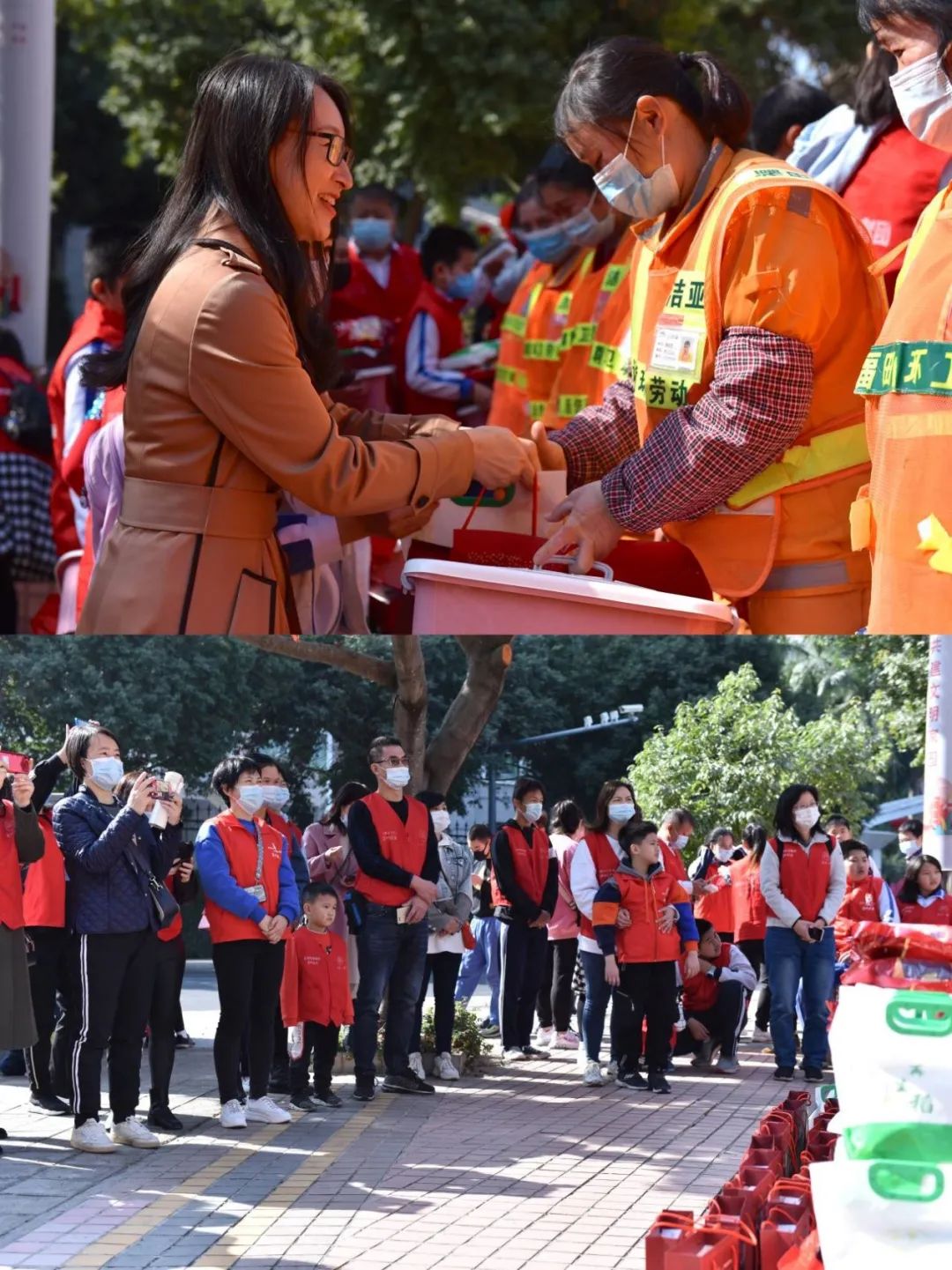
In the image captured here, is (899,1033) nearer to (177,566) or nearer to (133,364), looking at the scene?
(177,566)

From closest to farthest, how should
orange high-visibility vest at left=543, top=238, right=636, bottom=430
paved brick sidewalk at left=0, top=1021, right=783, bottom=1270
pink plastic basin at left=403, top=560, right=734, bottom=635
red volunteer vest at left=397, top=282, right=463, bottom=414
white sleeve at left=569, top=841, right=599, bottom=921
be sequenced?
paved brick sidewalk at left=0, top=1021, right=783, bottom=1270 < white sleeve at left=569, top=841, right=599, bottom=921 < pink plastic basin at left=403, top=560, right=734, bottom=635 < orange high-visibility vest at left=543, top=238, right=636, bottom=430 < red volunteer vest at left=397, top=282, right=463, bottom=414

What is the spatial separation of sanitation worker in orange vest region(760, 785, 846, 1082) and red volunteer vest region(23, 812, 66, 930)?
1.19m

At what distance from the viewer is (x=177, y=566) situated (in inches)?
141

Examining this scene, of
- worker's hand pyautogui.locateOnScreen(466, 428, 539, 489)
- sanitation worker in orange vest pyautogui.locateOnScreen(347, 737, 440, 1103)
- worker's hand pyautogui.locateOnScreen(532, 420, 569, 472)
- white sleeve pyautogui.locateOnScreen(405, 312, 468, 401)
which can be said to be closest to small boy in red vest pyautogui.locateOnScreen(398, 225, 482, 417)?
white sleeve pyautogui.locateOnScreen(405, 312, 468, 401)

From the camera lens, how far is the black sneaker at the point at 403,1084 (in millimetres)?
3031

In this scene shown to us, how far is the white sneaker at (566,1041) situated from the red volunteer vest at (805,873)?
0.43 m

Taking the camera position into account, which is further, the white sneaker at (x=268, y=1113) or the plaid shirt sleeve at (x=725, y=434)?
the plaid shirt sleeve at (x=725, y=434)

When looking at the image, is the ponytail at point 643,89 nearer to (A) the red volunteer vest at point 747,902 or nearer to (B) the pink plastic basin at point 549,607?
(B) the pink plastic basin at point 549,607

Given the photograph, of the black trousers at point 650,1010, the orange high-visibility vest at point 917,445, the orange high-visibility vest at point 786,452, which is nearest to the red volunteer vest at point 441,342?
the orange high-visibility vest at point 786,452

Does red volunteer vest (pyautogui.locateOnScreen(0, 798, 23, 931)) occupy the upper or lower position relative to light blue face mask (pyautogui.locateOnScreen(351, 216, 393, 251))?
lower

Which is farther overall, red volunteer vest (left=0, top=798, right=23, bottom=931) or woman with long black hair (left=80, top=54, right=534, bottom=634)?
woman with long black hair (left=80, top=54, right=534, bottom=634)

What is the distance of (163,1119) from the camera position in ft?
10.00

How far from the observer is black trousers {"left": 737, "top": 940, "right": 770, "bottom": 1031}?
2.96m

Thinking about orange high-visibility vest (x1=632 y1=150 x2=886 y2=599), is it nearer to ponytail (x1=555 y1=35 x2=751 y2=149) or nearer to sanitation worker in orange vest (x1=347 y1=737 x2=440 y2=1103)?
ponytail (x1=555 y1=35 x2=751 y2=149)
